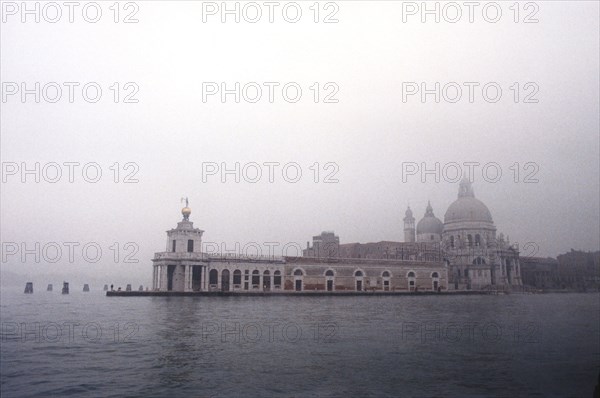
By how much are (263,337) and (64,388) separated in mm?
10800

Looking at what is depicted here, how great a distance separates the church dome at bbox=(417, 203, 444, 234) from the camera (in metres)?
132

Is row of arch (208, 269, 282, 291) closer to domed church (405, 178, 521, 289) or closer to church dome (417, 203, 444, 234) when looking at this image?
domed church (405, 178, 521, 289)

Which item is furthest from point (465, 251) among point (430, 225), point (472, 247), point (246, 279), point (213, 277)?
point (213, 277)

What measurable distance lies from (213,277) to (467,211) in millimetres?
66331

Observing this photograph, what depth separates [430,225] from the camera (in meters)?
133

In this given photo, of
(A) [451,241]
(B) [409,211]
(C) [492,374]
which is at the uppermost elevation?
(B) [409,211]

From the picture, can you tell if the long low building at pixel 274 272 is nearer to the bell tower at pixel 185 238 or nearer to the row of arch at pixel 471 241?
the bell tower at pixel 185 238

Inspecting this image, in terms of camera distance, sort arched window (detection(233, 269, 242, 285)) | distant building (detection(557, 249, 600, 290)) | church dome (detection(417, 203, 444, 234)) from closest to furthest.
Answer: distant building (detection(557, 249, 600, 290)) → arched window (detection(233, 269, 242, 285)) → church dome (detection(417, 203, 444, 234))

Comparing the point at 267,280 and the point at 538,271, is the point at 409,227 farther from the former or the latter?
the point at 267,280

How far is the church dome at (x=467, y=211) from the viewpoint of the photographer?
120m

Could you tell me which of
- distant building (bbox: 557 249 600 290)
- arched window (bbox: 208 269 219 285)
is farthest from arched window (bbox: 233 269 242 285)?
distant building (bbox: 557 249 600 290)

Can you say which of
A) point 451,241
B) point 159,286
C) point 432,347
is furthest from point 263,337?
point 451,241

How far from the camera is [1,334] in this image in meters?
26.2

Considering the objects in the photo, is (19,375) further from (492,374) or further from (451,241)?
(451,241)
